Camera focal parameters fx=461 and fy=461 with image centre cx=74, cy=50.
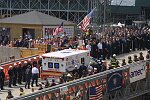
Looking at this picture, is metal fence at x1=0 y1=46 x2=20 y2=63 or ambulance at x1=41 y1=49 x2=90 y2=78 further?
metal fence at x1=0 y1=46 x2=20 y2=63

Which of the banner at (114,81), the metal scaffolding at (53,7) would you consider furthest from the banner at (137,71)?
the metal scaffolding at (53,7)

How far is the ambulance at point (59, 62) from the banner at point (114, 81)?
291 centimetres

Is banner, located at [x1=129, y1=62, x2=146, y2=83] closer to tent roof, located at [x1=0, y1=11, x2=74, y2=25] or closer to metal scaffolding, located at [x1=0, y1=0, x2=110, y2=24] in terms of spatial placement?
tent roof, located at [x1=0, y1=11, x2=74, y2=25]

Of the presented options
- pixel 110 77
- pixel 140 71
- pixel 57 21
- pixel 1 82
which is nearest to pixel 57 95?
pixel 110 77

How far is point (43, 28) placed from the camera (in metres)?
34.9

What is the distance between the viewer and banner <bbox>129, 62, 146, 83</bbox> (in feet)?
71.9

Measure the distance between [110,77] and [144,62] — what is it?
11.4 ft

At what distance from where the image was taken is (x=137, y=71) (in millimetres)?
22516

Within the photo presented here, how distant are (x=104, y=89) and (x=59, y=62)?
347 cm

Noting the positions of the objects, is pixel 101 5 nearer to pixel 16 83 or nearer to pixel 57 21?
pixel 57 21

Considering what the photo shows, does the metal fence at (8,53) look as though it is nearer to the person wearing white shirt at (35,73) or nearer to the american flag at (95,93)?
the person wearing white shirt at (35,73)

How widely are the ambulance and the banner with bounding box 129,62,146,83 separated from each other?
2.79m

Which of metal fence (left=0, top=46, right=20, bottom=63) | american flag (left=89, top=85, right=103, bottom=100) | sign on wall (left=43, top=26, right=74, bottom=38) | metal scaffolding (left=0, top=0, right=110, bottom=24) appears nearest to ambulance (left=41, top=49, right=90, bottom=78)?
american flag (left=89, top=85, right=103, bottom=100)

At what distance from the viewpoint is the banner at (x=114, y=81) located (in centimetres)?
2036
